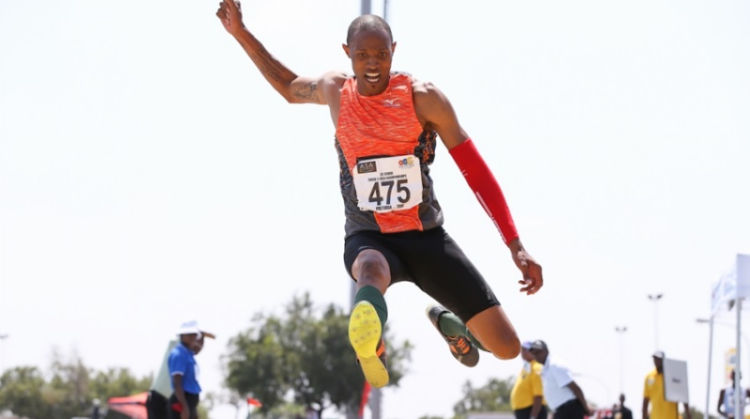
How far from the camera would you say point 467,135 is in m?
6.21

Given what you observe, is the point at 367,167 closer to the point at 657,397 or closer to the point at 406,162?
the point at 406,162

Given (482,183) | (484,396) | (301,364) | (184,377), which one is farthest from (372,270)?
(484,396)

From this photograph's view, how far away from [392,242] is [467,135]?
77 cm

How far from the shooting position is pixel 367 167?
19.4ft

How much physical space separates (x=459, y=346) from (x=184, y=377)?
5.21 meters

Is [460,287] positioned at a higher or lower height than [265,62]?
A: lower

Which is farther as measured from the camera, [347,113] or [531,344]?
[531,344]

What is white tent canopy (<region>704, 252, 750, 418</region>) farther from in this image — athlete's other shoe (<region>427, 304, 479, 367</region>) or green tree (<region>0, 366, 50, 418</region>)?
green tree (<region>0, 366, 50, 418</region>)

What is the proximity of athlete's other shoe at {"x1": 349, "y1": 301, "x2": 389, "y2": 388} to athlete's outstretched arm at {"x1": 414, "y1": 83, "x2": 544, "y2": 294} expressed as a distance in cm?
100

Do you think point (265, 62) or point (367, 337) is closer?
point (367, 337)

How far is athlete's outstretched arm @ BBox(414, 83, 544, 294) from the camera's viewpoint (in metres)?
6.05

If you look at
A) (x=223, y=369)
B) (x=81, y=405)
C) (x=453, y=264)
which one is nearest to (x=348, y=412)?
(x=223, y=369)

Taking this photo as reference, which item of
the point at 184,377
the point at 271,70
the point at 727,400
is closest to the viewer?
the point at 271,70

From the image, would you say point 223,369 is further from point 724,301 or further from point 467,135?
point 467,135
